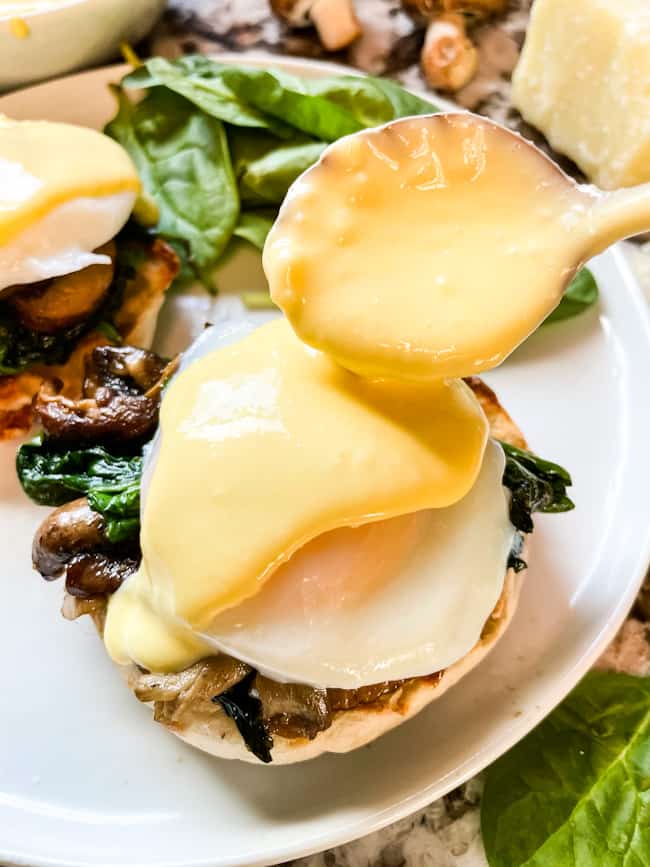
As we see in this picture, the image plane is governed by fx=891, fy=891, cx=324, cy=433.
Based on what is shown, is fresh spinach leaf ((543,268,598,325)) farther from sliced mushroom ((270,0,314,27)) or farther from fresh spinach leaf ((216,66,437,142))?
sliced mushroom ((270,0,314,27))

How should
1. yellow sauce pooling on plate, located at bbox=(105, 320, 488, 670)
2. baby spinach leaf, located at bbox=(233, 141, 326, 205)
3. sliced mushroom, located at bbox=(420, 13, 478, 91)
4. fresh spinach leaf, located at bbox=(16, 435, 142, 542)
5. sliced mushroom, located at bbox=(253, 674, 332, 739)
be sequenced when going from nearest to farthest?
1. yellow sauce pooling on plate, located at bbox=(105, 320, 488, 670)
2. sliced mushroom, located at bbox=(253, 674, 332, 739)
3. fresh spinach leaf, located at bbox=(16, 435, 142, 542)
4. baby spinach leaf, located at bbox=(233, 141, 326, 205)
5. sliced mushroom, located at bbox=(420, 13, 478, 91)

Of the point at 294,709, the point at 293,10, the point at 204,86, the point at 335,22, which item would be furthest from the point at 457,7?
the point at 294,709

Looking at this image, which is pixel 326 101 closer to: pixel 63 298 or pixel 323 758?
pixel 63 298

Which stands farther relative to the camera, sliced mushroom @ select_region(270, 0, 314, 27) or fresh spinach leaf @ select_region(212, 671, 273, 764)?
sliced mushroom @ select_region(270, 0, 314, 27)

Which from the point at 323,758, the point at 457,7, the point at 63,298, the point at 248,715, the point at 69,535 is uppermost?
the point at 457,7

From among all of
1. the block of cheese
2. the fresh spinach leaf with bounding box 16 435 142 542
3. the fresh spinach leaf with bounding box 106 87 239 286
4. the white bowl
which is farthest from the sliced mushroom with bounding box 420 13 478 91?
the fresh spinach leaf with bounding box 16 435 142 542

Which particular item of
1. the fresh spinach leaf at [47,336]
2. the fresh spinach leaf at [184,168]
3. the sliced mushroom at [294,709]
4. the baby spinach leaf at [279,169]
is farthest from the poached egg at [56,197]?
the sliced mushroom at [294,709]
